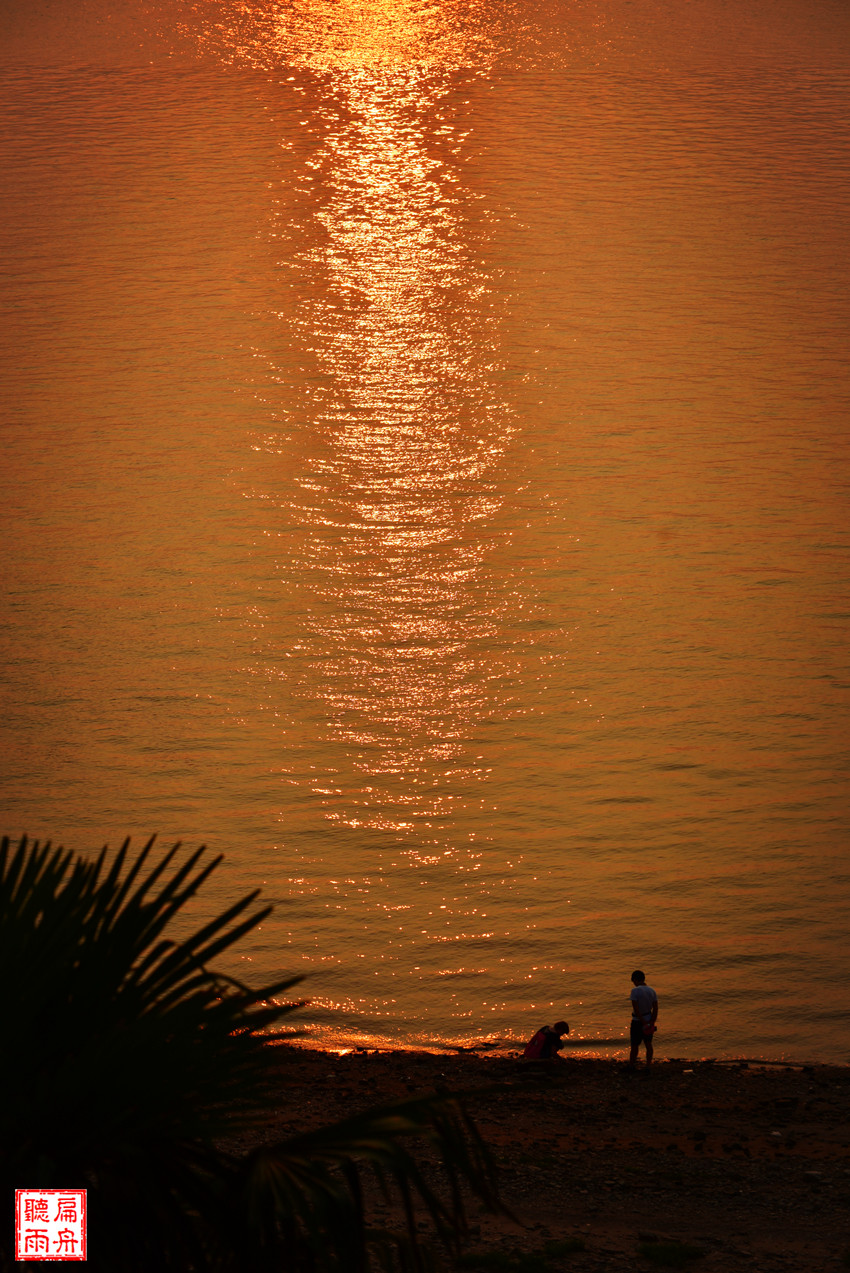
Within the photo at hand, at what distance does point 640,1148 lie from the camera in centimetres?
876

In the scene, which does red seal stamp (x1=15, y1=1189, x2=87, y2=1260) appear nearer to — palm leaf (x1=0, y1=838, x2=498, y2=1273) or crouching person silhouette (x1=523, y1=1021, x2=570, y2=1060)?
palm leaf (x1=0, y1=838, x2=498, y2=1273)

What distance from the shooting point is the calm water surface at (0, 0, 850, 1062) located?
1366 centimetres

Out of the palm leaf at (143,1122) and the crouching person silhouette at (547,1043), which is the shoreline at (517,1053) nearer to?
the crouching person silhouette at (547,1043)

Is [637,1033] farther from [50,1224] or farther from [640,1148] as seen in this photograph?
[50,1224]

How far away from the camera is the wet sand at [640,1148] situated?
748 cm

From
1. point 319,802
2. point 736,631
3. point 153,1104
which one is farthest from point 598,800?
point 153,1104

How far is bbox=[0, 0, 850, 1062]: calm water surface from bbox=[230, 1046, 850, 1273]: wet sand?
1.24 metres

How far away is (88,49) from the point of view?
162 ft

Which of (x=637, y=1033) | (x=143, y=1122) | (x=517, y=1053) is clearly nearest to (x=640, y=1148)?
(x=637, y=1033)

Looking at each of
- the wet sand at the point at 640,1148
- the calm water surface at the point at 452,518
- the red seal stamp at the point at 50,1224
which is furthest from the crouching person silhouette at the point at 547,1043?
the red seal stamp at the point at 50,1224

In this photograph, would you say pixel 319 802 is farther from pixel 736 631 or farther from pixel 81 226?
pixel 81 226

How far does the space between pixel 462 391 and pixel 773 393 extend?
6172 mm

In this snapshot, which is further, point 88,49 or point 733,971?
point 88,49

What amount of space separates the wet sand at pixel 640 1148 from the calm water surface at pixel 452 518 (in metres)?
1.24
